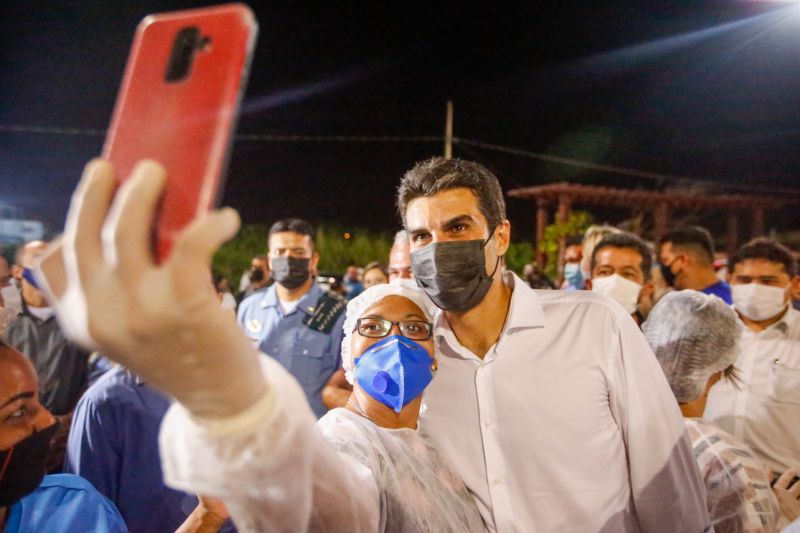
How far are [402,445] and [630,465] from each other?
0.80m

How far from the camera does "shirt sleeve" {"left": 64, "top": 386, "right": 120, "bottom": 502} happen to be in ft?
7.61

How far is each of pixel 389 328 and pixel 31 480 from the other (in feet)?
4.04

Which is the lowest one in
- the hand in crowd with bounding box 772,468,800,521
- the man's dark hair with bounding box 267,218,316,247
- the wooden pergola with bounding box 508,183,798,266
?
the hand in crowd with bounding box 772,468,800,521

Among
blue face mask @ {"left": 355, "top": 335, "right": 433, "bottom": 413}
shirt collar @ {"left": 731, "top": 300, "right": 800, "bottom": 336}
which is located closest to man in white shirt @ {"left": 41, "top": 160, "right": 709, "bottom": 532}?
blue face mask @ {"left": 355, "top": 335, "right": 433, "bottom": 413}

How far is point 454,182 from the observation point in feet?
7.09

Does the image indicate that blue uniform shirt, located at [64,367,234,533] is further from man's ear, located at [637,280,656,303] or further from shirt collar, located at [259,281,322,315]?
man's ear, located at [637,280,656,303]

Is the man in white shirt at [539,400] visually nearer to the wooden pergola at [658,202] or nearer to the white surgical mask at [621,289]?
the white surgical mask at [621,289]

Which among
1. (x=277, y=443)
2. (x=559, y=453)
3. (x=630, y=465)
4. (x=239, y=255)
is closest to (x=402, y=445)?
(x=559, y=453)

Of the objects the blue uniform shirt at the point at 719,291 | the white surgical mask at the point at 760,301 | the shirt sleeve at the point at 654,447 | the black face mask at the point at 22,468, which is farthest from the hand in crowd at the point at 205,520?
the blue uniform shirt at the point at 719,291

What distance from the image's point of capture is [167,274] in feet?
2.20

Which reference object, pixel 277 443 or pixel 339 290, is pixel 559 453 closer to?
pixel 277 443

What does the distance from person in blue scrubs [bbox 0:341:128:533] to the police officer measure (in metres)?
2.20

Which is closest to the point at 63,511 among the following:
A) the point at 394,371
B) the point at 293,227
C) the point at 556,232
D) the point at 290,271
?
the point at 394,371

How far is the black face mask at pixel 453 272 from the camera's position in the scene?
212 centimetres
